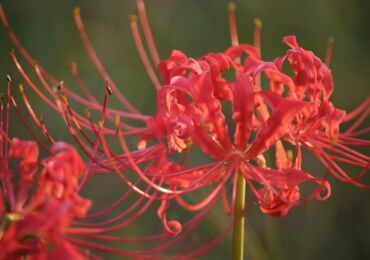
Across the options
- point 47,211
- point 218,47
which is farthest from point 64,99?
point 218,47

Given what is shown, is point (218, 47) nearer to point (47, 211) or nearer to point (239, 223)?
point (239, 223)

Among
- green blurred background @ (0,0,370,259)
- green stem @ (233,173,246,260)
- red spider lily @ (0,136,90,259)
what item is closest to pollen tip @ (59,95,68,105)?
red spider lily @ (0,136,90,259)

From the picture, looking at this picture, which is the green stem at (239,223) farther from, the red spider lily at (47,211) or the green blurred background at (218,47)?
the green blurred background at (218,47)

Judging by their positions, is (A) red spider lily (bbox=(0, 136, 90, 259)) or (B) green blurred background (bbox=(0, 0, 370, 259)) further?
(B) green blurred background (bbox=(0, 0, 370, 259))

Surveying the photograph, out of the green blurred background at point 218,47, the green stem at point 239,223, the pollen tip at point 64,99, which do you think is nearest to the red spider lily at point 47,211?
the pollen tip at point 64,99

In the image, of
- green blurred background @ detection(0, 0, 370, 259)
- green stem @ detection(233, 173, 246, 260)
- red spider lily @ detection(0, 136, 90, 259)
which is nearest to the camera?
red spider lily @ detection(0, 136, 90, 259)

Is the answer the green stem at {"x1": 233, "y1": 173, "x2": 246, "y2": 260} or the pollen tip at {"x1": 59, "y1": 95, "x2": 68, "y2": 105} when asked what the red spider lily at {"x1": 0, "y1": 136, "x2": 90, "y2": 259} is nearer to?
the pollen tip at {"x1": 59, "y1": 95, "x2": 68, "y2": 105}
